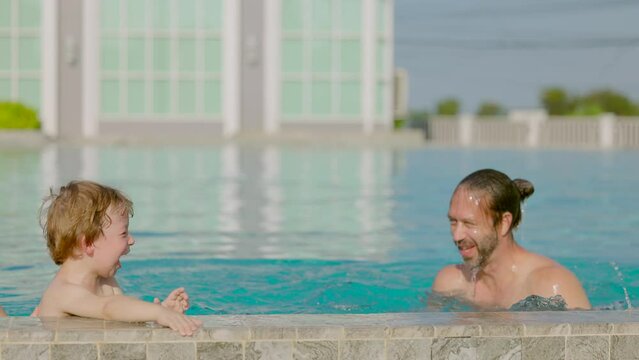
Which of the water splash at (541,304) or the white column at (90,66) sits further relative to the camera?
the white column at (90,66)

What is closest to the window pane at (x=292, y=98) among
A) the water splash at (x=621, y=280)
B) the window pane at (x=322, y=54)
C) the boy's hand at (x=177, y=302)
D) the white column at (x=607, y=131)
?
the window pane at (x=322, y=54)

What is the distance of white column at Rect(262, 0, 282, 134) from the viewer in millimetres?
26141

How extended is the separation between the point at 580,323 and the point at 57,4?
24.0 m

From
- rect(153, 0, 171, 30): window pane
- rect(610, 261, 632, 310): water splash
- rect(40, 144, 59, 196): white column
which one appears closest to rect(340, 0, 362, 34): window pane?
rect(153, 0, 171, 30): window pane

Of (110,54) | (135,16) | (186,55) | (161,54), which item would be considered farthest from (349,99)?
(110,54)

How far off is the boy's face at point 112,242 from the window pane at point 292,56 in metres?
23.0

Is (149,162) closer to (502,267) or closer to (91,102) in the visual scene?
(91,102)

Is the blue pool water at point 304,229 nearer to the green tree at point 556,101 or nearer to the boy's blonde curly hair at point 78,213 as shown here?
the boy's blonde curly hair at point 78,213

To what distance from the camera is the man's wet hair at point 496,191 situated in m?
3.96

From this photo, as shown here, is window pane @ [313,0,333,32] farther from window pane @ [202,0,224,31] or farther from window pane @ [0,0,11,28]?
window pane @ [0,0,11,28]

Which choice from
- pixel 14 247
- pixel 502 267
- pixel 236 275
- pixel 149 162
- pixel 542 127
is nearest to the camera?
pixel 502 267

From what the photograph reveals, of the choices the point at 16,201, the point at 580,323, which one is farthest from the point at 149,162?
the point at 580,323

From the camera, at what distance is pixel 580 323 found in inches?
114

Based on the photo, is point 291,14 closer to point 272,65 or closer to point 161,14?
point 272,65
